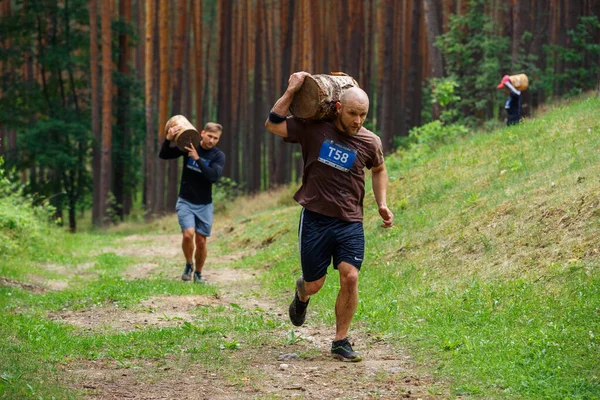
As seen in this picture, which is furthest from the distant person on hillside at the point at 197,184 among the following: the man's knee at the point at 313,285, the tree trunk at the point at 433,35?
the tree trunk at the point at 433,35

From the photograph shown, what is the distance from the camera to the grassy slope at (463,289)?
6320mm

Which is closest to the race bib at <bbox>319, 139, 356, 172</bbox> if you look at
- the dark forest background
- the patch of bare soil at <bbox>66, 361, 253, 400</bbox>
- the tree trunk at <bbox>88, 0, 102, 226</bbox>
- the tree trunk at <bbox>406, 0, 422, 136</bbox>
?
the patch of bare soil at <bbox>66, 361, 253, 400</bbox>

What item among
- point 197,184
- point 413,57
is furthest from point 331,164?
point 413,57

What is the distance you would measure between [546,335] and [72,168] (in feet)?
97.5

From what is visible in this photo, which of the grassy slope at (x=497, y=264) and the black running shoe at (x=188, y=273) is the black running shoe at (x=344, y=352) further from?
the black running shoe at (x=188, y=273)

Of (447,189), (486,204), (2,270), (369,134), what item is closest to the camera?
(369,134)

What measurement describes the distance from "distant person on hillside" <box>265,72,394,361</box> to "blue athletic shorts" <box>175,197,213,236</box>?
4.82 meters

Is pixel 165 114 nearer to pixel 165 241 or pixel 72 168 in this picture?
pixel 72 168

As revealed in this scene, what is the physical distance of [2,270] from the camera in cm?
1270

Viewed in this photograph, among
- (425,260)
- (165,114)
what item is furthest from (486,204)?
(165,114)

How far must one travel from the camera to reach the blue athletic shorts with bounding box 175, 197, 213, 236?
11.8 metres

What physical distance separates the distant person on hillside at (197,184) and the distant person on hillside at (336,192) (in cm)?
465

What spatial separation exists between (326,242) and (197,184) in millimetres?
5101

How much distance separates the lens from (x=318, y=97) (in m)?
6.86
